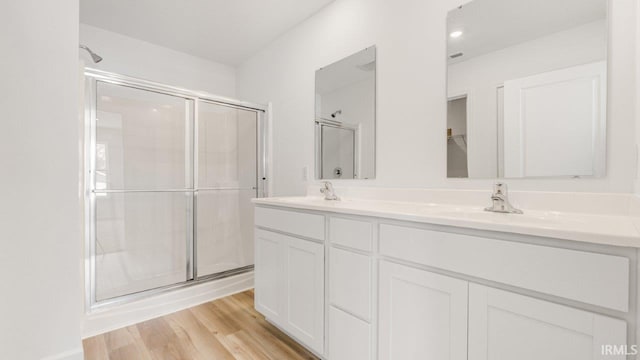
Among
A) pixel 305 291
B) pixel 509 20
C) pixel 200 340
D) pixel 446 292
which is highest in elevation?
pixel 509 20

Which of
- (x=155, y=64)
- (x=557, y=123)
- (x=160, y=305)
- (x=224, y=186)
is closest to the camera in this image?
(x=557, y=123)

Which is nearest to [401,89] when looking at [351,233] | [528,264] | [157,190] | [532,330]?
[351,233]

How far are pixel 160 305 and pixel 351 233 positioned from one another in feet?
5.65

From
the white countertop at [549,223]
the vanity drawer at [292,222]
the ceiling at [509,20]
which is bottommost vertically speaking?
the vanity drawer at [292,222]

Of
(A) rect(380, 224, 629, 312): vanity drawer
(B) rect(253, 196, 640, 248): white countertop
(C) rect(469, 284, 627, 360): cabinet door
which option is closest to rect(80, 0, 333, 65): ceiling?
(B) rect(253, 196, 640, 248): white countertop

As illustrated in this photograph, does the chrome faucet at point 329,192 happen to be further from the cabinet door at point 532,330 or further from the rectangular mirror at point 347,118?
the cabinet door at point 532,330

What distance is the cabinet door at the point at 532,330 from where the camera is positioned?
704 millimetres

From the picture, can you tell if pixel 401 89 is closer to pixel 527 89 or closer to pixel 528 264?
pixel 527 89

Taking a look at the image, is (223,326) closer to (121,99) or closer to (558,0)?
(121,99)

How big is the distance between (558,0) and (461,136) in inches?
26.1

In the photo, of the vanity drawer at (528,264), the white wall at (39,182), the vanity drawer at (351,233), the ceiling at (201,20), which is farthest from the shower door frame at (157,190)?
the vanity drawer at (528,264)

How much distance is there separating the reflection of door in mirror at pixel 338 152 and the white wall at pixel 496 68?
0.77 meters

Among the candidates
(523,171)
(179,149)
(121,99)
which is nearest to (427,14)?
(523,171)

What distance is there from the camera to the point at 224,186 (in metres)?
2.71
